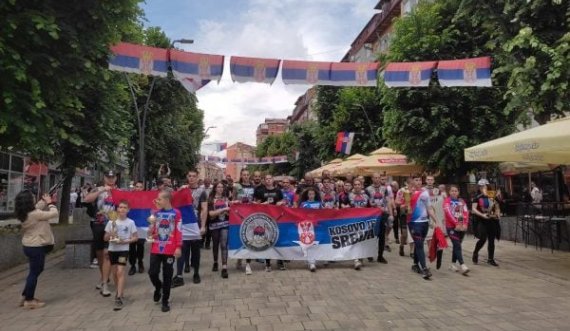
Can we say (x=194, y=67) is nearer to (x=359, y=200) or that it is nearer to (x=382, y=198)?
(x=359, y=200)

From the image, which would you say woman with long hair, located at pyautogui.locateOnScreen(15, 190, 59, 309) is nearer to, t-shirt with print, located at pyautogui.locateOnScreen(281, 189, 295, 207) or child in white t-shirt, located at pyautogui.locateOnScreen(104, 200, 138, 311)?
child in white t-shirt, located at pyautogui.locateOnScreen(104, 200, 138, 311)

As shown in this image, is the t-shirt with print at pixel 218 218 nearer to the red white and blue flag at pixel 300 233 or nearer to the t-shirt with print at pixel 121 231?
the red white and blue flag at pixel 300 233

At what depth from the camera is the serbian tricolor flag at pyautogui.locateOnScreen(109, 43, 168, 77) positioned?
457 inches

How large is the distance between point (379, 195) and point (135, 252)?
565 centimetres

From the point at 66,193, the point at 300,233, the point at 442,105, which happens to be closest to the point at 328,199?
the point at 300,233

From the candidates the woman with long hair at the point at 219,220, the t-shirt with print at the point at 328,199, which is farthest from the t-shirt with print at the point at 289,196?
the woman with long hair at the point at 219,220

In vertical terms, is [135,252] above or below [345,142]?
below

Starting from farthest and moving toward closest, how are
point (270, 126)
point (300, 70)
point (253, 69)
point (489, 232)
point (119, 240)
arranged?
point (270, 126), point (300, 70), point (253, 69), point (489, 232), point (119, 240)

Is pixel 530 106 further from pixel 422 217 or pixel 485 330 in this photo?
pixel 485 330

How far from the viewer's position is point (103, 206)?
30.0 ft

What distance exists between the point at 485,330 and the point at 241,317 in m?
3.06

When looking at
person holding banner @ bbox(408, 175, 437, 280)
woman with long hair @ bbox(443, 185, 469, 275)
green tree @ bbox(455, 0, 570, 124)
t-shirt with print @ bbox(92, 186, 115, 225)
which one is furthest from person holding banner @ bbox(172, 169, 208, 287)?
green tree @ bbox(455, 0, 570, 124)

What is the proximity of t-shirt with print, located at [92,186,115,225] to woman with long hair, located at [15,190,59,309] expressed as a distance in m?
1.01

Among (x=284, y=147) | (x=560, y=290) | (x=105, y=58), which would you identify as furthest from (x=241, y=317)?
(x=284, y=147)
